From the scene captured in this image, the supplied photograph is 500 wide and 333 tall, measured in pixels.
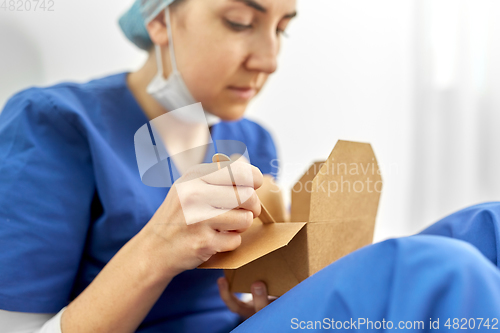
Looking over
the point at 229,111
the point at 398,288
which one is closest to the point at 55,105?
the point at 229,111

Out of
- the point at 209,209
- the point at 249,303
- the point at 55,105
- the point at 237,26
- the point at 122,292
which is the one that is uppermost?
the point at 237,26

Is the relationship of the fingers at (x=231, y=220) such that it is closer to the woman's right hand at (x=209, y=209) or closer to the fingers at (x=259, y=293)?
the woman's right hand at (x=209, y=209)

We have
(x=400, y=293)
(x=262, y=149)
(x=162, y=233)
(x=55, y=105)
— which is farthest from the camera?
(x=262, y=149)

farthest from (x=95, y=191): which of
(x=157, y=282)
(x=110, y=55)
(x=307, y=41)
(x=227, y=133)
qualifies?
(x=307, y=41)

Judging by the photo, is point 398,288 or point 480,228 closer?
point 398,288

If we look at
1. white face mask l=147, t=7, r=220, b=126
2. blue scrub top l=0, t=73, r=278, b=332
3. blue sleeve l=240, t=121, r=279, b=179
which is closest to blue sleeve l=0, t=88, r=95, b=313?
blue scrub top l=0, t=73, r=278, b=332

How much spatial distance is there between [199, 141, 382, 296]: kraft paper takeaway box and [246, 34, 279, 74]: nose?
0.66 feet

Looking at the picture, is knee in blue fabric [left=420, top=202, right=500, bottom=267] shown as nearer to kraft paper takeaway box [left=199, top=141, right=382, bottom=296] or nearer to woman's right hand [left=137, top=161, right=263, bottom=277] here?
kraft paper takeaway box [left=199, top=141, right=382, bottom=296]

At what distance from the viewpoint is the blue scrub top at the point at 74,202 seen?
460mm

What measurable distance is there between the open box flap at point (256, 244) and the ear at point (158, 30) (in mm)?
364

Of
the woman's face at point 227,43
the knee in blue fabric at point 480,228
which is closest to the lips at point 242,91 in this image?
the woman's face at point 227,43

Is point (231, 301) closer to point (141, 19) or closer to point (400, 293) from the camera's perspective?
point (400, 293)

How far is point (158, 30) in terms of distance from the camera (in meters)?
0.61

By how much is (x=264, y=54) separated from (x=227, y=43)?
58mm
